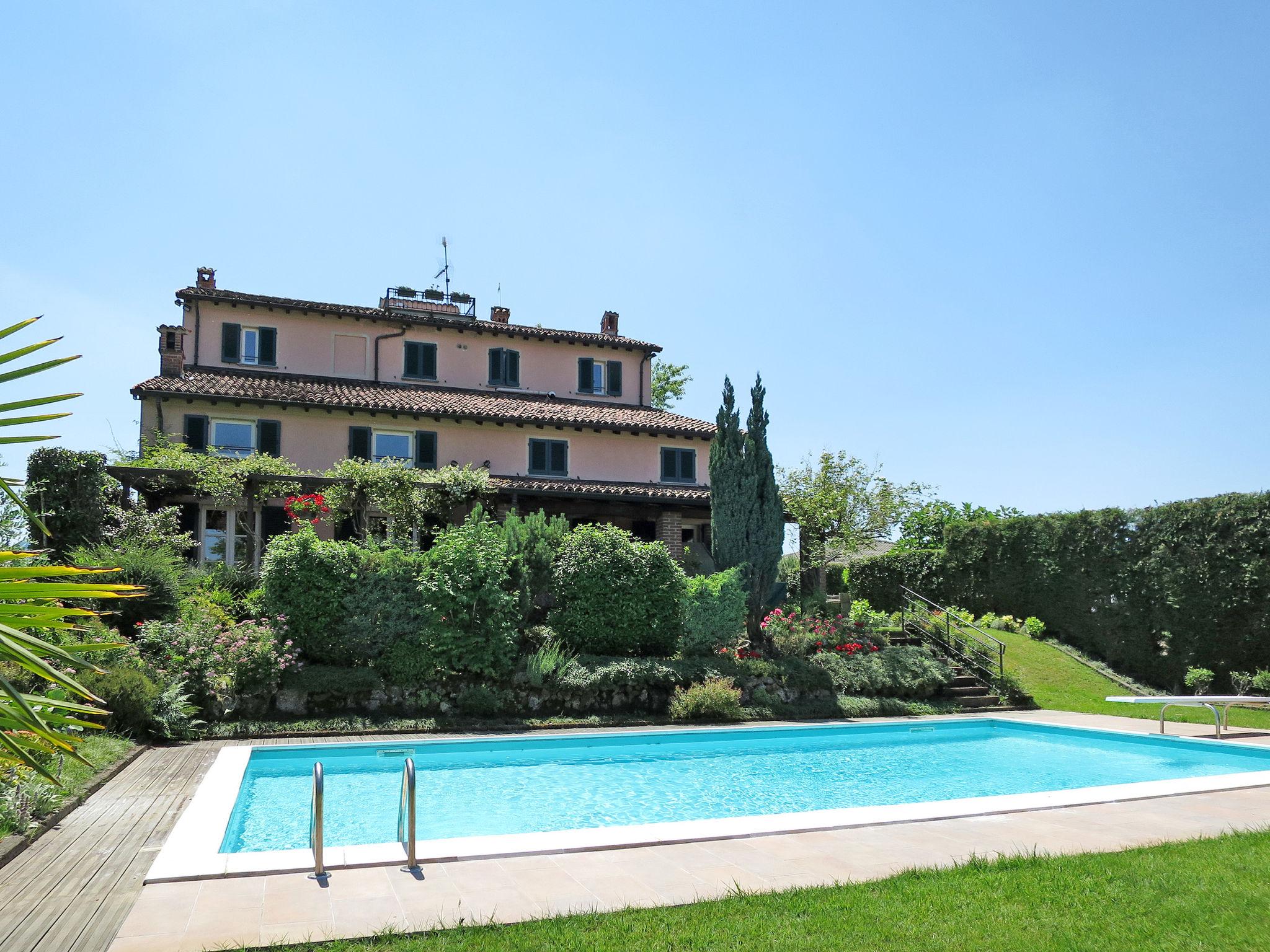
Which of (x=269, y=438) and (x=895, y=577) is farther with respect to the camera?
(x=895, y=577)

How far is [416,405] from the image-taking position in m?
26.9

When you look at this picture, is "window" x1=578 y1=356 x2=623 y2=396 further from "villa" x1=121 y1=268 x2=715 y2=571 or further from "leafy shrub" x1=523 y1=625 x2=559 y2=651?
"leafy shrub" x1=523 y1=625 x2=559 y2=651

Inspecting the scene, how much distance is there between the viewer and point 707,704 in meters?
16.2

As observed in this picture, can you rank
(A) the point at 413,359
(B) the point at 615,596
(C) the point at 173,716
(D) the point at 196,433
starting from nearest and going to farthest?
(C) the point at 173,716
(B) the point at 615,596
(D) the point at 196,433
(A) the point at 413,359

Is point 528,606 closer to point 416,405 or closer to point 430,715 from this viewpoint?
point 430,715

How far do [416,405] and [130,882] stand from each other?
2145cm

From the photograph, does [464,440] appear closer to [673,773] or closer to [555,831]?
[673,773]

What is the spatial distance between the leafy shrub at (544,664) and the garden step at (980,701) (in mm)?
8706

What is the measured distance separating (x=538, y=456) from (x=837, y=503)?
13127 millimetres

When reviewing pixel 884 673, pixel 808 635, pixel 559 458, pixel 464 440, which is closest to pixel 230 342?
pixel 464 440

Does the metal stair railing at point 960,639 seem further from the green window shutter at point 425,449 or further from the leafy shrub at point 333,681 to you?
the green window shutter at point 425,449

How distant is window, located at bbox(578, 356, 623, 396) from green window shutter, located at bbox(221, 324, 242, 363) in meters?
11.4

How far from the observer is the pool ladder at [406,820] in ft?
21.0

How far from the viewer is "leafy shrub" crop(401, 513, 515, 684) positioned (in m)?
15.7
